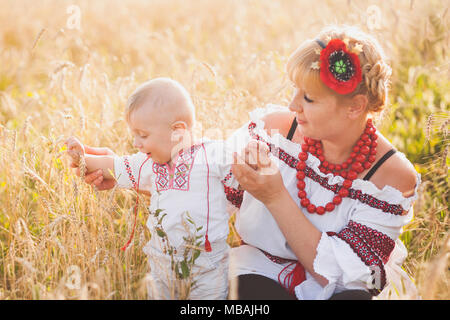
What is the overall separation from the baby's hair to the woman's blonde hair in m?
0.53

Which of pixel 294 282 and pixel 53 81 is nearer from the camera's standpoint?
pixel 294 282

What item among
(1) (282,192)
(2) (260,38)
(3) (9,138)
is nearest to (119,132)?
(3) (9,138)

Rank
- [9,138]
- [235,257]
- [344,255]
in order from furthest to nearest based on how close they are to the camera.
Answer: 1. [9,138]
2. [235,257]
3. [344,255]

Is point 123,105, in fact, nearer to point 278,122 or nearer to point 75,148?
point 75,148

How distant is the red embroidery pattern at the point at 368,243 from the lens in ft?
6.75

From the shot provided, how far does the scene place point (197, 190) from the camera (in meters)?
2.13

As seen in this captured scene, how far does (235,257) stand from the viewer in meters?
2.38

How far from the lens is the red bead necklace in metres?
2.21

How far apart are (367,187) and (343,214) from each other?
19cm

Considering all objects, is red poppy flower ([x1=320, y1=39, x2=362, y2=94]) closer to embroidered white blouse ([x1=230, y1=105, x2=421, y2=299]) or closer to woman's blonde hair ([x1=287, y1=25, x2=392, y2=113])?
woman's blonde hair ([x1=287, y1=25, x2=392, y2=113])

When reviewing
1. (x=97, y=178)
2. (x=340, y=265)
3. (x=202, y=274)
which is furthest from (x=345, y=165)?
(x=97, y=178)

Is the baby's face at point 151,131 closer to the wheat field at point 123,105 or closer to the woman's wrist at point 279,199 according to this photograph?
the wheat field at point 123,105

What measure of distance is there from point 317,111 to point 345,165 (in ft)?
1.13

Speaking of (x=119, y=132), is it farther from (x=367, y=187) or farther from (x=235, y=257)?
(x=367, y=187)
